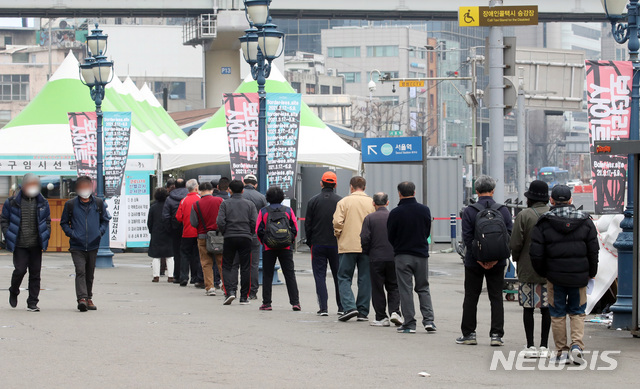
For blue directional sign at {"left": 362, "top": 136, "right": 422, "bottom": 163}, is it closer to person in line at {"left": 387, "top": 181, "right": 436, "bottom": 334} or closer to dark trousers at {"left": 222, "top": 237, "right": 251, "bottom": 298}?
dark trousers at {"left": 222, "top": 237, "right": 251, "bottom": 298}

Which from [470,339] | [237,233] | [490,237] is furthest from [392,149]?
[490,237]

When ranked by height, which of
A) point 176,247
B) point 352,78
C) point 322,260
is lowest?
point 176,247

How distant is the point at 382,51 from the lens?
140000 millimetres

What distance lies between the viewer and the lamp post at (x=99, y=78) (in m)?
23.8

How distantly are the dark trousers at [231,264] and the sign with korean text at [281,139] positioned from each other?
3.95 metres

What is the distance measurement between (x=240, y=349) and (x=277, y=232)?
403 cm

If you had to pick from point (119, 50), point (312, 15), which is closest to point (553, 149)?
point (119, 50)

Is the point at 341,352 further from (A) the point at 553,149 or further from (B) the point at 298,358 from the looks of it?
(A) the point at 553,149

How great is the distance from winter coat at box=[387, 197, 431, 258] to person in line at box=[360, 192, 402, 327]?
54 cm

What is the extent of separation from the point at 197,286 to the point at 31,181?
542 cm

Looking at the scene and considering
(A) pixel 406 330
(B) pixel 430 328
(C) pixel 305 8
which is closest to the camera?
(B) pixel 430 328

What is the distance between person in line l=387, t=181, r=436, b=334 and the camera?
1230 centimetres

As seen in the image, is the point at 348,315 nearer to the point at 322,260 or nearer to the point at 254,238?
the point at 322,260

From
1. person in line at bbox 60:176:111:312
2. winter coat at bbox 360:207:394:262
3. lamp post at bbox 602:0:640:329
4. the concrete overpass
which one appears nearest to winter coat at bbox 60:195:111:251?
person in line at bbox 60:176:111:312
